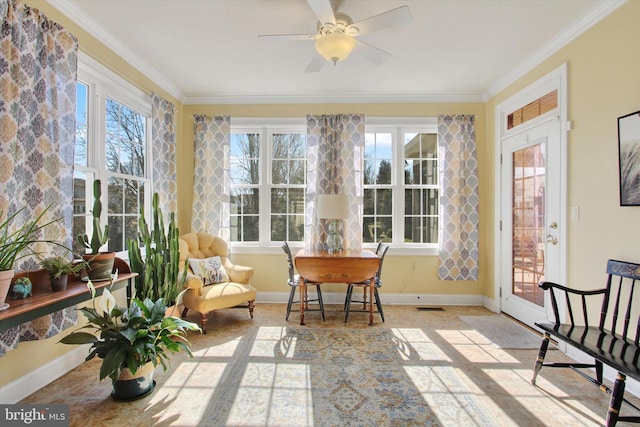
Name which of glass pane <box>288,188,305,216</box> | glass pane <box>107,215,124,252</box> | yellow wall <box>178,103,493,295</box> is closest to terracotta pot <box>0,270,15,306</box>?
glass pane <box>107,215,124,252</box>

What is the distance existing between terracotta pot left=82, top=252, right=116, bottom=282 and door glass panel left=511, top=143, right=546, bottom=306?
357cm

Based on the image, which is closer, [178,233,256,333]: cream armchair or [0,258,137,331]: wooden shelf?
[0,258,137,331]: wooden shelf

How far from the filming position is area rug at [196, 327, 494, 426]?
1.77m

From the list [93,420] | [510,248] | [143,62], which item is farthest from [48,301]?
[510,248]

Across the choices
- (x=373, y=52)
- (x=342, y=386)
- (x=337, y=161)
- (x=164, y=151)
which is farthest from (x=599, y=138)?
(x=164, y=151)

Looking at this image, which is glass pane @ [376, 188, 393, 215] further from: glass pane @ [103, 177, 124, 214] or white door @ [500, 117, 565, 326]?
glass pane @ [103, 177, 124, 214]

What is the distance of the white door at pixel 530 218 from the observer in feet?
8.97

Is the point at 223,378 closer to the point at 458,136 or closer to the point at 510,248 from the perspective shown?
the point at 510,248

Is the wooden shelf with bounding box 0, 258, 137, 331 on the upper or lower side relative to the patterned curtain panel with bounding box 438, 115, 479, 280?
lower

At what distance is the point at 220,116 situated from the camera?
12.8ft

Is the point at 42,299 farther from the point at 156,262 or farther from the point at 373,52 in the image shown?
the point at 373,52

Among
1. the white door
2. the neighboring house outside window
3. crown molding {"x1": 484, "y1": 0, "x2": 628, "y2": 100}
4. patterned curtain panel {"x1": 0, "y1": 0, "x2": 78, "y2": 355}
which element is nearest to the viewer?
patterned curtain panel {"x1": 0, "y1": 0, "x2": 78, "y2": 355}

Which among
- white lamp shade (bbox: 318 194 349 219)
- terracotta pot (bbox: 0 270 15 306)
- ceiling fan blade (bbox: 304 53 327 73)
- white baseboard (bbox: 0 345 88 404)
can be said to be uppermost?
ceiling fan blade (bbox: 304 53 327 73)

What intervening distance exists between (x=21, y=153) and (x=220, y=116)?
231cm
